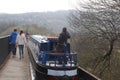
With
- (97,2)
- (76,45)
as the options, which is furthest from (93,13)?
(76,45)

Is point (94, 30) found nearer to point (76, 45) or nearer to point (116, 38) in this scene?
point (116, 38)

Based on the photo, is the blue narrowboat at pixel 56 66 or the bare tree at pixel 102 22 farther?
the bare tree at pixel 102 22

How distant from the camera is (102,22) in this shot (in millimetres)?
28219

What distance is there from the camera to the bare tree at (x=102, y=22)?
26.8 m

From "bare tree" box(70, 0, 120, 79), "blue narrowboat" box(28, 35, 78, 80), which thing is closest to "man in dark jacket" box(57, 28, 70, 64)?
"blue narrowboat" box(28, 35, 78, 80)

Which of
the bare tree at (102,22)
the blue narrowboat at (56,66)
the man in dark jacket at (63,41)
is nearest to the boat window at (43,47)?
the blue narrowboat at (56,66)

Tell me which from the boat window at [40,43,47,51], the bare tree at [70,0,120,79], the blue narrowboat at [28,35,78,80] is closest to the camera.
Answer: the blue narrowboat at [28,35,78,80]

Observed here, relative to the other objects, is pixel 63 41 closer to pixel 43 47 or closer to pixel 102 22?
pixel 43 47

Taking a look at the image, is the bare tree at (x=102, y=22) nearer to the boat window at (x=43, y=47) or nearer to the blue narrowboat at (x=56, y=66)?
the boat window at (x=43, y=47)

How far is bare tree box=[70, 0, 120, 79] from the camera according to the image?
26.8 m

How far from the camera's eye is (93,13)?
29.3 meters

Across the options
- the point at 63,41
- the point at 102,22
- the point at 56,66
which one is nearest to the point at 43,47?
the point at 63,41

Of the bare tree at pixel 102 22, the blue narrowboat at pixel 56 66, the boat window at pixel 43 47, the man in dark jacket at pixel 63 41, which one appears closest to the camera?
the blue narrowboat at pixel 56 66

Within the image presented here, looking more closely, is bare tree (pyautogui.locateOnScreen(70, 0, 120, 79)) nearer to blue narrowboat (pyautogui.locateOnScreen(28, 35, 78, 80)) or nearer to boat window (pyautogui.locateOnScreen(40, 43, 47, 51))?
boat window (pyautogui.locateOnScreen(40, 43, 47, 51))
